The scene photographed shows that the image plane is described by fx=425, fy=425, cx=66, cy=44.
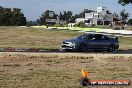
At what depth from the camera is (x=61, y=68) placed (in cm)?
1741

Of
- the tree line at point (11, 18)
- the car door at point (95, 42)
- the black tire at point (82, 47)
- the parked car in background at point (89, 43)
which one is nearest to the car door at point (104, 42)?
the parked car in background at point (89, 43)

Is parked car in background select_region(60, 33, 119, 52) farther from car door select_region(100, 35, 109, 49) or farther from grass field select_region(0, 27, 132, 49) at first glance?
grass field select_region(0, 27, 132, 49)

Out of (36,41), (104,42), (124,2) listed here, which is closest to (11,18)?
(124,2)

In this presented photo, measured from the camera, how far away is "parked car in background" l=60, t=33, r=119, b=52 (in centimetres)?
3047

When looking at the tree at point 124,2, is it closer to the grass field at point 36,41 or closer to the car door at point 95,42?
the grass field at point 36,41

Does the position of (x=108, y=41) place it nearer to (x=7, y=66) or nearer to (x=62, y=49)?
(x=62, y=49)

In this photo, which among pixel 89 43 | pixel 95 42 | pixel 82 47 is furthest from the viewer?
pixel 95 42

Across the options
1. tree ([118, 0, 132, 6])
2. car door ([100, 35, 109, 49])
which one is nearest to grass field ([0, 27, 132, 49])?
car door ([100, 35, 109, 49])

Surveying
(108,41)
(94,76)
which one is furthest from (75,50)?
(94,76)

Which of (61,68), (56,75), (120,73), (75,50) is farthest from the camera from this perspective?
(75,50)

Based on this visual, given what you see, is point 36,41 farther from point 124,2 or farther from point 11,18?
point 11,18

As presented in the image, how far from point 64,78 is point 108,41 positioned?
18.5 m

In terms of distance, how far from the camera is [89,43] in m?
30.9

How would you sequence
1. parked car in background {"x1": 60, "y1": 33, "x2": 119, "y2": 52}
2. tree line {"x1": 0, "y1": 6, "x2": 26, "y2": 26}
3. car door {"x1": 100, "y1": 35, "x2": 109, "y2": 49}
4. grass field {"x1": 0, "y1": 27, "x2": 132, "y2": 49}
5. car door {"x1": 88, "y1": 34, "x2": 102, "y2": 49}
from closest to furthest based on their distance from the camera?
parked car in background {"x1": 60, "y1": 33, "x2": 119, "y2": 52}
car door {"x1": 88, "y1": 34, "x2": 102, "y2": 49}
car door {"x1": 100, "y1": 35, "x2": 109, "y2": 49}
grass field {"x1": 0, "y1": 27, "x2": 132, "y2": 49}
tree line {"x1": 0, "y1": 6, "x2": 26, "y2": 26}
